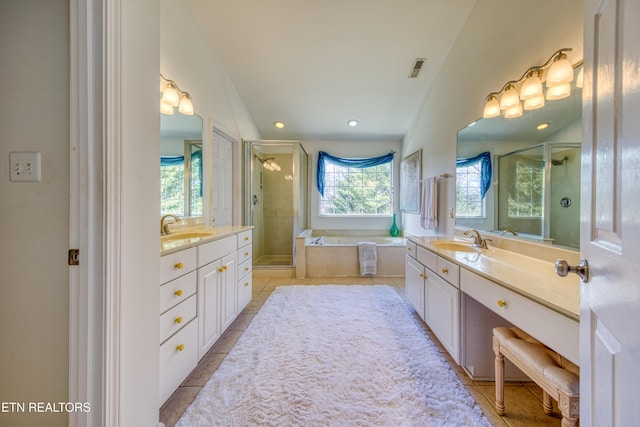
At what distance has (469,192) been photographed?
7.86ft

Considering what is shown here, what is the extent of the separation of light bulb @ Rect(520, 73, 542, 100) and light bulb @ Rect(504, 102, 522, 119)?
10 cm

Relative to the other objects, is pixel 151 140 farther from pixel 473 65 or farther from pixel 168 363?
pixel 473 65

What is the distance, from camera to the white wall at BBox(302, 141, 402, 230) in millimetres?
4828

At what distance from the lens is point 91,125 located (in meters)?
0.87

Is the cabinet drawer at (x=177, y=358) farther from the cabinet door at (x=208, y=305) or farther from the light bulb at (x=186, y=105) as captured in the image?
the light bulb at (x=186, y=105)

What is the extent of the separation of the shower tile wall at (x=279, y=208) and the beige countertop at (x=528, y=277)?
9.17ft

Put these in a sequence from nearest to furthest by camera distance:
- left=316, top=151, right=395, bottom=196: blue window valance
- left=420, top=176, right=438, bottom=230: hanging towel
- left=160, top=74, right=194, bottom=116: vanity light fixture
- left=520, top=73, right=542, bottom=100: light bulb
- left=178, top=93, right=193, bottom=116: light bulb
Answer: left=520, top=73, right=542, bottom=100: light bulb
left=160, top=74, right=194, bottom=116: vanity light fixture
left=178, top=93, right=193, bottom=116: light bulb
left=420, top=176, right=438, bottom=230: hanging towel
left=316, top=151, right=395, bottom=196: blue window valance

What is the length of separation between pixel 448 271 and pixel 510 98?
1.32 m

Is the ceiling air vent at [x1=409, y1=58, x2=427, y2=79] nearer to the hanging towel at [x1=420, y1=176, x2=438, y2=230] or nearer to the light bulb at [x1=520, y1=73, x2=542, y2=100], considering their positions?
the hanging towel at [x1=420, y1=176, x2=438, y2=230]

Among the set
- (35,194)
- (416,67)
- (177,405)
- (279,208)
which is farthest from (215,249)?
(416,67)

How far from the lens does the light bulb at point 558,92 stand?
1.45m

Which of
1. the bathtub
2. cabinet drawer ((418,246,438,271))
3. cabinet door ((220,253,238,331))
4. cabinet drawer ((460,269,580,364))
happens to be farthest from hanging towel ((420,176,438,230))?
cabinet door ((220,253,238,331))

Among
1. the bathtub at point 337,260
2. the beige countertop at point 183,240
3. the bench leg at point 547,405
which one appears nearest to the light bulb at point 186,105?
the beige countertop at point 183,240

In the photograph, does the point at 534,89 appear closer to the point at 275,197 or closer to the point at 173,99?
the point at 173,99
